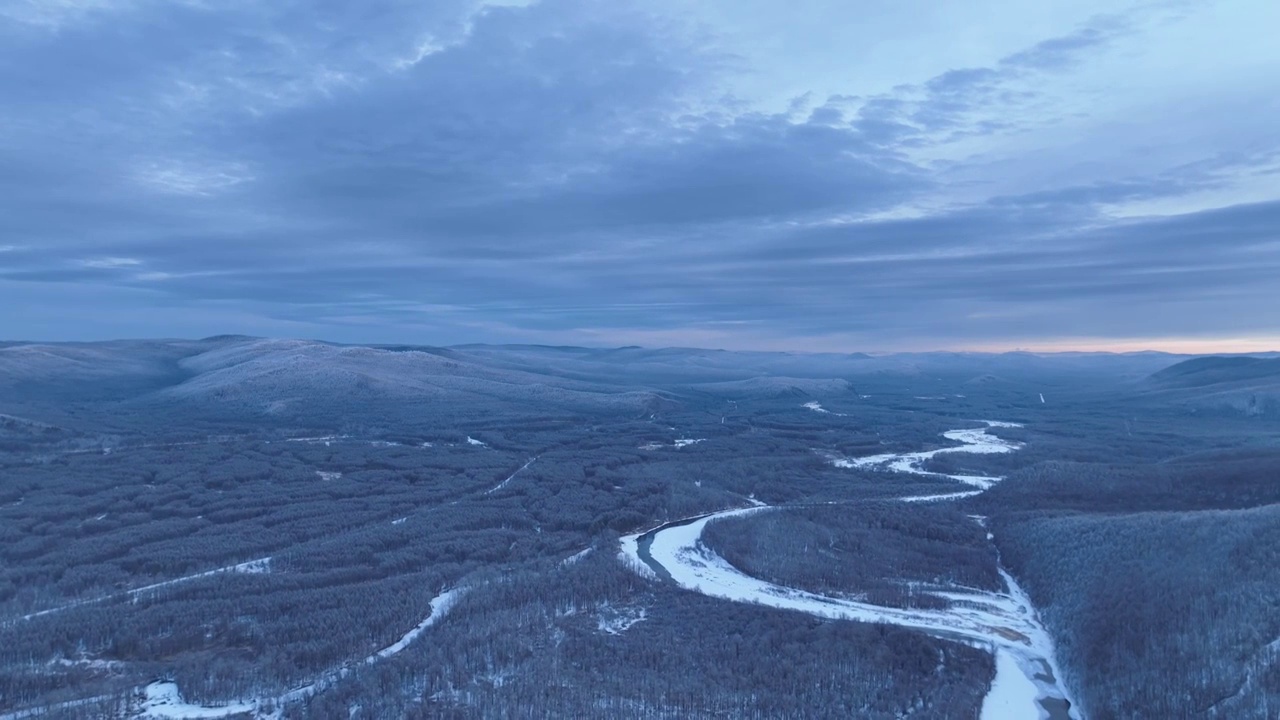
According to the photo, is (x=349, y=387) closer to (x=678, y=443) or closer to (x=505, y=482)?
(x=678, y=443)

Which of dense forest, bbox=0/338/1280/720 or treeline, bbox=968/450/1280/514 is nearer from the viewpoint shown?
dense forest, bbox=0/338/1280/720

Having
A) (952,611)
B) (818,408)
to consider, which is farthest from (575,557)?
(818,408)

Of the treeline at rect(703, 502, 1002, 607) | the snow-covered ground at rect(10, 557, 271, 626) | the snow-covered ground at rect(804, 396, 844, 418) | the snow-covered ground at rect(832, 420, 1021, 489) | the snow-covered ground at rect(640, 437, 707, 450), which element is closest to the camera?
the snow-covered ground at rect(10, 557, 271, 626)

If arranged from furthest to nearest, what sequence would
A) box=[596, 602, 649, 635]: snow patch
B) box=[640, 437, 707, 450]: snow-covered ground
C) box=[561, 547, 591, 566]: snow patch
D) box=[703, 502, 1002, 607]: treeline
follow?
box=[640, 437, 707, 450]: snow-covered ground
box=[561, 547, 591, 566]: snow patch
box=[703, 502, 1002, 607]: treeline
box=[596, 602, 649, 635]: snow patch

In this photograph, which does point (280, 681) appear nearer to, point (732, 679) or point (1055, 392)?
point (732, 679)

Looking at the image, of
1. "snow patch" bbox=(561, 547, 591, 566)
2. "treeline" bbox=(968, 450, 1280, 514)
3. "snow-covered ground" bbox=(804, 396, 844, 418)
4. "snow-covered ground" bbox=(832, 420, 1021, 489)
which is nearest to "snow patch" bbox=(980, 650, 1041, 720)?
"snow patch" bbox=(561, 547, 591, 566)

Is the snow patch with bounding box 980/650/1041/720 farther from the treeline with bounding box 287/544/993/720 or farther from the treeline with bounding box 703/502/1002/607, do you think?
the treeline with bounding box 703/502/1002/607
